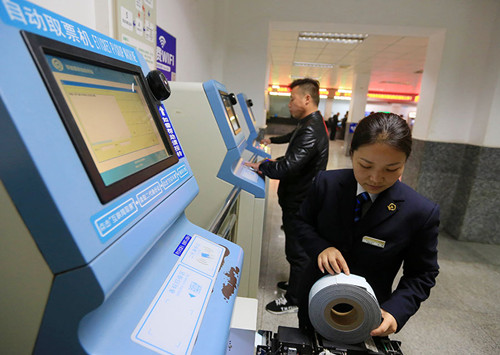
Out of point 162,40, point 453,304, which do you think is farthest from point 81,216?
point 453,304

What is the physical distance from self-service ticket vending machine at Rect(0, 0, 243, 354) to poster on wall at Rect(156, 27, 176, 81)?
1365mm

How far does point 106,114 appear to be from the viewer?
583 millimetres

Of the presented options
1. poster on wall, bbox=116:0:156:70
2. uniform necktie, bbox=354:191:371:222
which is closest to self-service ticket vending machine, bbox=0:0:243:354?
uniform necktie, bbox=354:191:371:222

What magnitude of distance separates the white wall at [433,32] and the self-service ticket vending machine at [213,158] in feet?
8.94

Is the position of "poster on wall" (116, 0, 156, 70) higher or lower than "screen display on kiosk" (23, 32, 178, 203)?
higher

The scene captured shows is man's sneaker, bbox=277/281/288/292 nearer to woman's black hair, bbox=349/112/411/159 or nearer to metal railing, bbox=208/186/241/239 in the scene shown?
metal railing, bbox=208/186/241/239

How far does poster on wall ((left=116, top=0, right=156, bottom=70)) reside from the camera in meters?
1.31

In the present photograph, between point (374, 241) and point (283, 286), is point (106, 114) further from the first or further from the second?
point (283, 286)

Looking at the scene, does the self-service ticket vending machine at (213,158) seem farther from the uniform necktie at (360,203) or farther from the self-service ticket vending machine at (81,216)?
the self-service ticket vending machine at (81,216)

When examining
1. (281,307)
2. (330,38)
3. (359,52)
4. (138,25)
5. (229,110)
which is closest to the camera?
(138,25)

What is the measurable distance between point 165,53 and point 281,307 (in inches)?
79.6

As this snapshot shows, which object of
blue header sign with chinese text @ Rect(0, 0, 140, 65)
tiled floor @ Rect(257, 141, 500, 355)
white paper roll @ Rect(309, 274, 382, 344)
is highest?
blue header sign with chinese text @ Rect(0, 0, 140, 65)

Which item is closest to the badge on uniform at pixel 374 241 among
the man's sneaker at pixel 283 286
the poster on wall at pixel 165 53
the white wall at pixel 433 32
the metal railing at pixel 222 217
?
the metal railing at pixel 222 217

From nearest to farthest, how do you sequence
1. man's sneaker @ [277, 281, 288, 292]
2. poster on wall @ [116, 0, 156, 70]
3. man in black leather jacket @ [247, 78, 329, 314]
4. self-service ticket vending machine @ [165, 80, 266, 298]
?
poster on wall @ [116, 0, 156, 70] < self-service ticket vending machine @ [165, 80, 266, 298] < man in black leather jacket @ [247, 78, 329, 314] < man's sneaker @ [277, 281, 288, 292]
